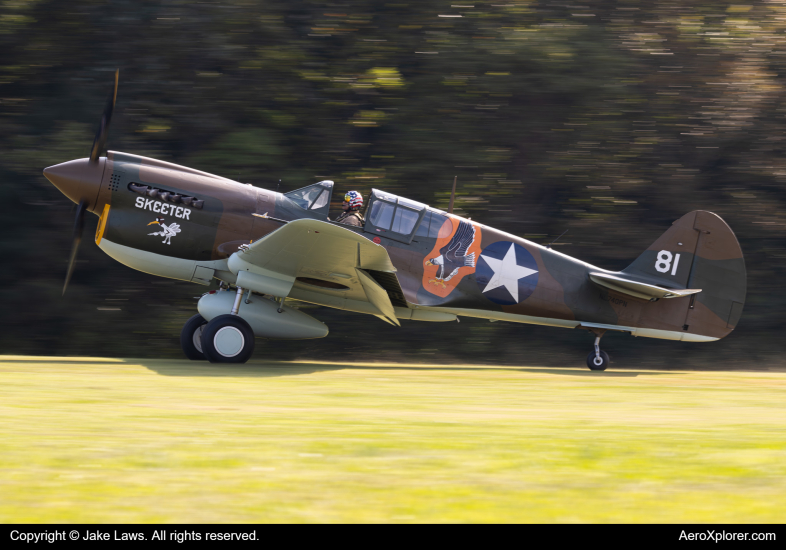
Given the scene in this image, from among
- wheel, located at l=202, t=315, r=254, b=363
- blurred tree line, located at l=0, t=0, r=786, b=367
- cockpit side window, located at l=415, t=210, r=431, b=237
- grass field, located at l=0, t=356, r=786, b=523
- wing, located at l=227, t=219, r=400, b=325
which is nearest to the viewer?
grass field, located at l=0, t=356, r=786, b=523

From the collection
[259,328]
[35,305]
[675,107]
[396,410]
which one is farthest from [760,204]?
[35,305]

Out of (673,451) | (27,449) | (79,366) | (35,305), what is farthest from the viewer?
(35,305)

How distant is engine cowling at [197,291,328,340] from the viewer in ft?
29.3

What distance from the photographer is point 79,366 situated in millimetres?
8305

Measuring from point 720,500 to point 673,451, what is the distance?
1020 mm

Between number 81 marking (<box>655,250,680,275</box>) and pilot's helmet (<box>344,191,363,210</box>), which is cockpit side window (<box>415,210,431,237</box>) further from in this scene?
number 81 marking (<box>655,250,680,275</box>)

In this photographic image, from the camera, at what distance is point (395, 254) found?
9430mm

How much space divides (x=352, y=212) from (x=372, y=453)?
227 inches

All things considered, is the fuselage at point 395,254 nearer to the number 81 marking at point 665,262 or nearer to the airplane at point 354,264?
the airplane at point 354,264

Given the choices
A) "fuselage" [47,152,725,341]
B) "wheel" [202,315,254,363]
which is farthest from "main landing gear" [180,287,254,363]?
A: "fuselage" [47,152,725,341]

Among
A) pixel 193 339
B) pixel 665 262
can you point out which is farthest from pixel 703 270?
pixel 193 339

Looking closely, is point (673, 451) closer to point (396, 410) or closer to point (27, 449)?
point (396, 410)

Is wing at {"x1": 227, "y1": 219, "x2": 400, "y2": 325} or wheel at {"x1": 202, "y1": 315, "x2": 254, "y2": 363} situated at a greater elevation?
wing at {"x1": 227, "y1": 219, "x2": 400, "y2": 325}

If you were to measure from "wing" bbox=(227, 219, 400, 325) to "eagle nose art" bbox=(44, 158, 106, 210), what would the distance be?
1.81m
